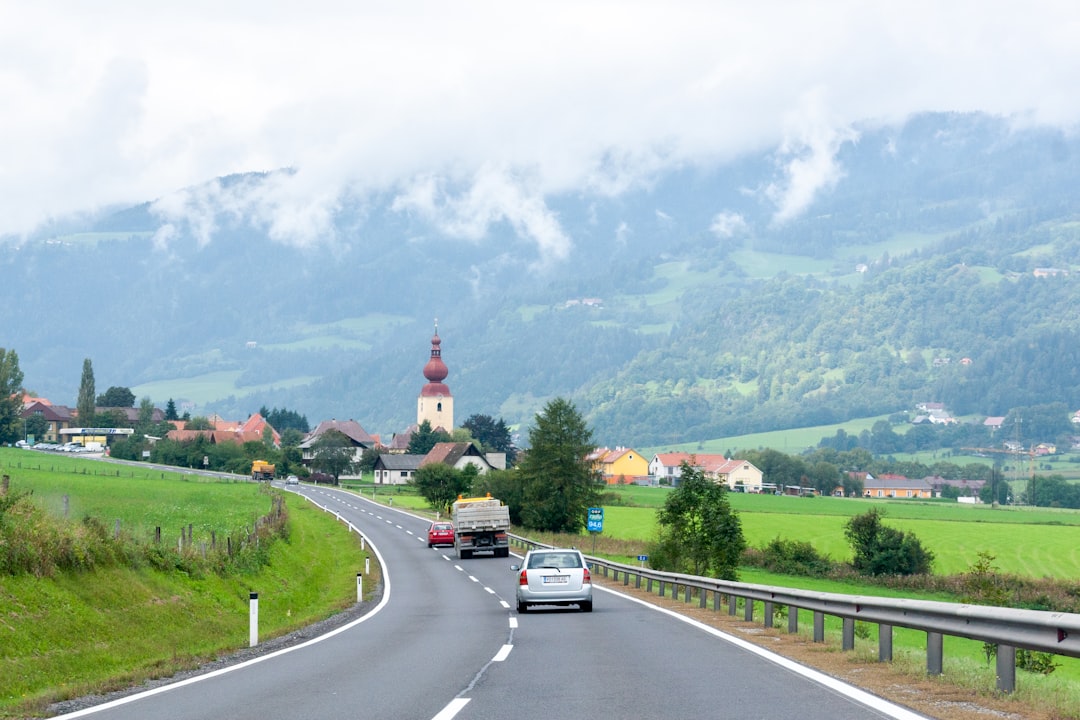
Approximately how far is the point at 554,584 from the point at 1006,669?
52.2ft

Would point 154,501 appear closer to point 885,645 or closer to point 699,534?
point 699,534

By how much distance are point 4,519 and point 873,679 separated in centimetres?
1314

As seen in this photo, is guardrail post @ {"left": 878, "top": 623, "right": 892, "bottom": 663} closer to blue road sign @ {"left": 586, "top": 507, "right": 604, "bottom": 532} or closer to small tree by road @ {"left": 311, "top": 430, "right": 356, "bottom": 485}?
blue road sign @ {"left": 586, "top": 507, "right": 604, "bottom": 532}

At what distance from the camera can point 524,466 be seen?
274ft

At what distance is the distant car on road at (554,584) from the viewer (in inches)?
1069

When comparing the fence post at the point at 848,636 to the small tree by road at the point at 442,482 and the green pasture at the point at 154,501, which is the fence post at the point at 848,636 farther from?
the small tree by road at the point at 442,482

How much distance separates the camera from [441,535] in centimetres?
6538

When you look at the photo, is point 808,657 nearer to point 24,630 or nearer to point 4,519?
point 24,630

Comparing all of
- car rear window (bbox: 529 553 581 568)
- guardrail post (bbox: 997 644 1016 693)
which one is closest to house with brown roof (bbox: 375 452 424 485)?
car rear window (bbox: 529 553 581 568)

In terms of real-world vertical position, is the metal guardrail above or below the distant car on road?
above

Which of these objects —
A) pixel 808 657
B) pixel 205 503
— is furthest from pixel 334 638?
pixel 205 503

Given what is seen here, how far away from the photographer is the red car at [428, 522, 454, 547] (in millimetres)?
65188

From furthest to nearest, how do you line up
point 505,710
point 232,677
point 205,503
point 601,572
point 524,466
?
1. point 524,466
2. point 205,503
3. point 601,572
4. point 232,677
5. point 505,710

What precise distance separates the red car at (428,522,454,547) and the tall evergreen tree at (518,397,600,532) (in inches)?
605
